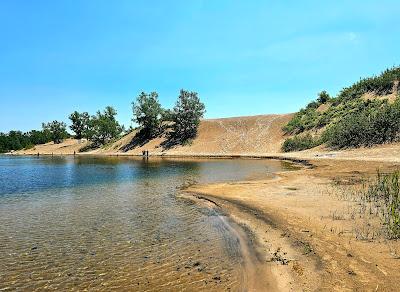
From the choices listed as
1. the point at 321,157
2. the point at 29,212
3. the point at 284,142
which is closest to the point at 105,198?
the point at 29,212

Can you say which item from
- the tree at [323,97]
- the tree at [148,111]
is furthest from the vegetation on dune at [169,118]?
the tree at [323,97]

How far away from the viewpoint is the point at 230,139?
80.2 meters

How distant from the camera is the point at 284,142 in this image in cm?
6619

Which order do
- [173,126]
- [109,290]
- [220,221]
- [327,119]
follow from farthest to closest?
[173,126]
[327,119]
[220,221]
[109,290]

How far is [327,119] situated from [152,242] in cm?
6000

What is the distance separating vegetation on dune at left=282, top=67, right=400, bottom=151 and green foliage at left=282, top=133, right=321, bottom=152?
0.23 metres

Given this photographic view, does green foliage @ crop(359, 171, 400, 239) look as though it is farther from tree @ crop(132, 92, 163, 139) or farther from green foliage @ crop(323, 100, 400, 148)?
tree @ crop(132, 92, 163, 139)

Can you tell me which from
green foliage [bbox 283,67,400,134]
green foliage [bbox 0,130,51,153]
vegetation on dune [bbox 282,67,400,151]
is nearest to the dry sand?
vegetation on dune [bbox 282,67,400,151]

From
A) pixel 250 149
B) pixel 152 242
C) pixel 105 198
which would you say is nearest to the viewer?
pixel 152 242

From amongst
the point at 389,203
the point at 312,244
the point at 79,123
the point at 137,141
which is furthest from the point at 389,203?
the point at 79,123

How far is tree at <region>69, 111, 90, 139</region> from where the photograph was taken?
116 m

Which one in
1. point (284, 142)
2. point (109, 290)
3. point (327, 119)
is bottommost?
point (109, 290)

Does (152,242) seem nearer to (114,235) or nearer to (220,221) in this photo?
(114,235)

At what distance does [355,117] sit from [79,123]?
94.4m
